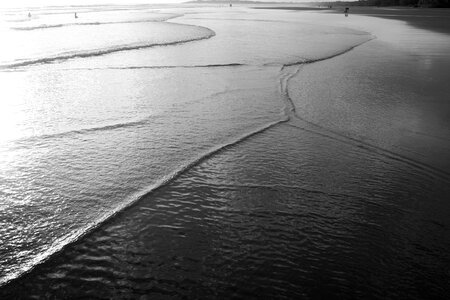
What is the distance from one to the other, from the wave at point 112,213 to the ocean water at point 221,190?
0.01 metres

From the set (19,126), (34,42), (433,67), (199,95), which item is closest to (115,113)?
(19,126)

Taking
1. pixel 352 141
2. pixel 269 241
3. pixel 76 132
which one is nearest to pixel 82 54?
pixel 76 132

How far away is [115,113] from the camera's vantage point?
613 centimetres

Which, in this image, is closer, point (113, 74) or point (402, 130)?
point (402, 130)

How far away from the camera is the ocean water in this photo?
251cm

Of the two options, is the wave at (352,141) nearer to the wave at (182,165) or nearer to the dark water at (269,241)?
the wave at (182,165)

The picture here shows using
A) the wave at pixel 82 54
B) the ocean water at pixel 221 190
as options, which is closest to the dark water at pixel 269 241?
the ocean water at pixel 221 190

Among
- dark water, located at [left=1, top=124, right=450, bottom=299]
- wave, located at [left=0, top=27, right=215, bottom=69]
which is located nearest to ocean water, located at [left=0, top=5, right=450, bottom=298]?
dark water, located at [left=1, top=124, right=450, bottom=299]

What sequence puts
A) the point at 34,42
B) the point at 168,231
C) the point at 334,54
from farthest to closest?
the point at 34,42, the point at 334,54, the point at 168,231

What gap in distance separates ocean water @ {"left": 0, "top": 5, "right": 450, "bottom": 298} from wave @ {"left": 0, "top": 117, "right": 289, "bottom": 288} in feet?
0.05

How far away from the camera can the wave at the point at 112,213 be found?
2.50 m

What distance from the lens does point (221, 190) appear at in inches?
147

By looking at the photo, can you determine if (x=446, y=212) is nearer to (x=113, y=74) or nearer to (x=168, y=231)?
(x=168, y=231)

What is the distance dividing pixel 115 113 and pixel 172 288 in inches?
172
